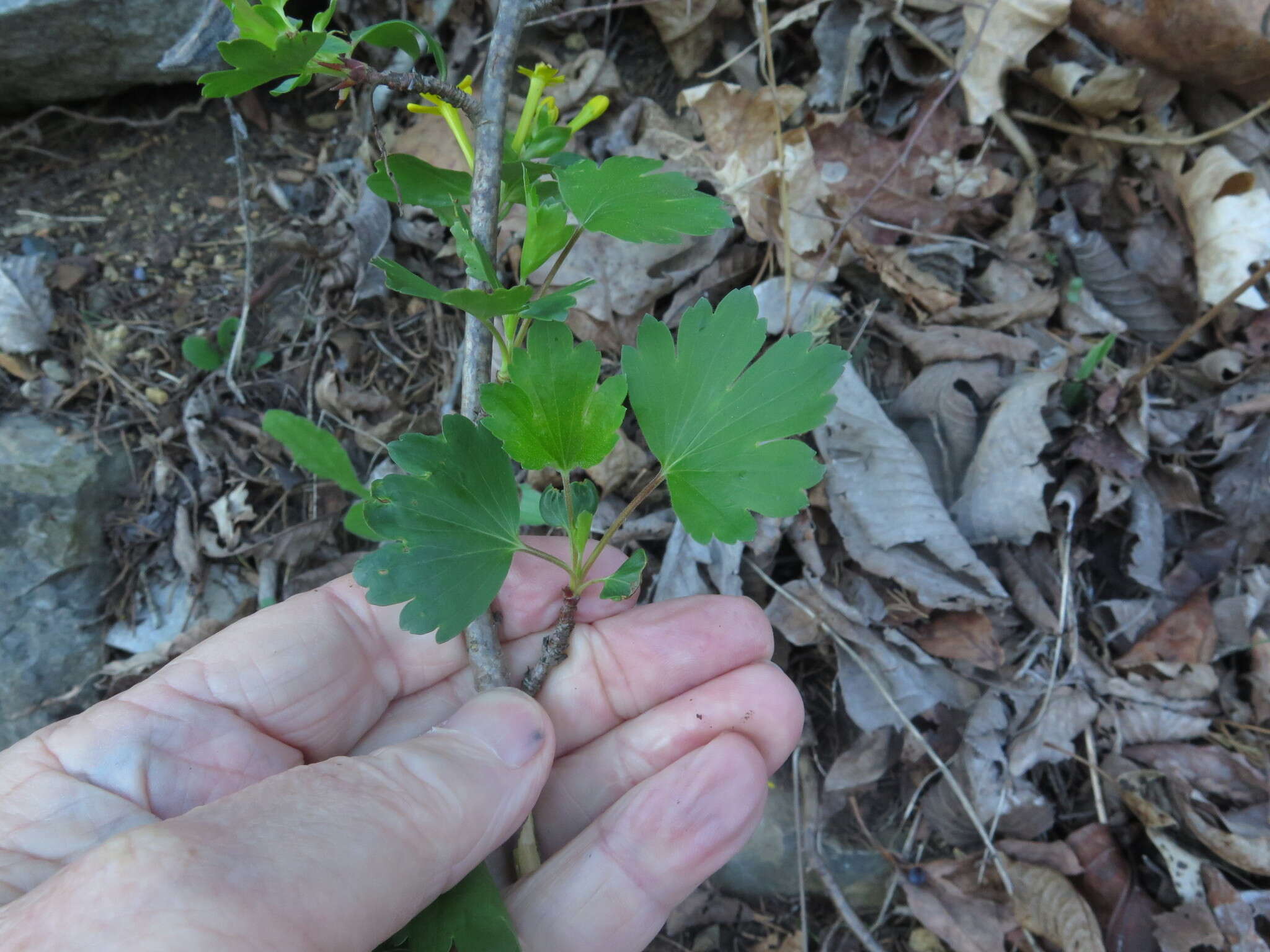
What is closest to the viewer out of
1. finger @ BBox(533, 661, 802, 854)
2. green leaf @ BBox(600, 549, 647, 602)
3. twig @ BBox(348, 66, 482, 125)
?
twig @ BBox(348, 66, 482, 125)

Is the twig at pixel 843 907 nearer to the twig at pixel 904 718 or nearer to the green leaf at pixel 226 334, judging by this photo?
the twig at pixel 904 718

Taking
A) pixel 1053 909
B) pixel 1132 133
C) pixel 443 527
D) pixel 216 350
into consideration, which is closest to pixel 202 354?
pixel 216 350

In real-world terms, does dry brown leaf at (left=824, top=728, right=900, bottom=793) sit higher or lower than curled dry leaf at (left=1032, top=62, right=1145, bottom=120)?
lower

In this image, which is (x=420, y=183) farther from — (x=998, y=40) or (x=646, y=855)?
(x=998, y=40)

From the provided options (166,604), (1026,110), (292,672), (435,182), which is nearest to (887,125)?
(1026,110)

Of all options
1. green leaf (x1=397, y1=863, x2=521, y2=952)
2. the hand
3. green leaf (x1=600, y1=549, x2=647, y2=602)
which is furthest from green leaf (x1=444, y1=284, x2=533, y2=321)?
green leaf (x1=397, y1=863, x2=521, y2=952)

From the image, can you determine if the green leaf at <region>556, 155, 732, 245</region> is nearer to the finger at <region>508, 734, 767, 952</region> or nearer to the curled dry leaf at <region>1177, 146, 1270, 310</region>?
the finger at <region>508, 734, 767, 952</region>

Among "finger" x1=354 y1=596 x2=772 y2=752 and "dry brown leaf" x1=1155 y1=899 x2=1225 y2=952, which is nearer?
"finger" x1=354 y1=596 x2=772 y2=752
